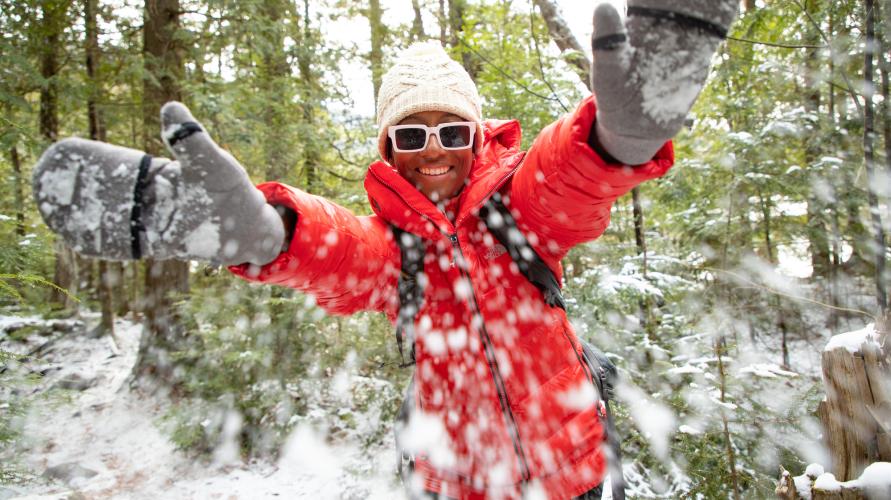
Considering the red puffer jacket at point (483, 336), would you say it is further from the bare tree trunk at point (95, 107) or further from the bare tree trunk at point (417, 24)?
the bare tree trunk at point (417, 24)

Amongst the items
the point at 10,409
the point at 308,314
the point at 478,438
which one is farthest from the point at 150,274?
the point at 478,438

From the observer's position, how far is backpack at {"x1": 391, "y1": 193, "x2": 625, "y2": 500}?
205cm

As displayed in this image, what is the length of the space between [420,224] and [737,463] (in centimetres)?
374

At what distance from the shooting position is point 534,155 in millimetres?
1773

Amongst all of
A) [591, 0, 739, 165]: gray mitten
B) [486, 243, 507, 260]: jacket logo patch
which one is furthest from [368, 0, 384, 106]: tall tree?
[591, 0, 739, 165]: gray mitten

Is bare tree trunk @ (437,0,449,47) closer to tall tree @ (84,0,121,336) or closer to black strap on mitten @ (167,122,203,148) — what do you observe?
tall tree @ (84,0,121,336)

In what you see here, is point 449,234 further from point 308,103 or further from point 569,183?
point 308,103

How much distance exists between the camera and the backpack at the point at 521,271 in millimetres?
2051

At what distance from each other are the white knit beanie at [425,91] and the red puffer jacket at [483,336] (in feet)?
1.10

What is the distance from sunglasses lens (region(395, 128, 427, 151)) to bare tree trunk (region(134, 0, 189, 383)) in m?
5.79

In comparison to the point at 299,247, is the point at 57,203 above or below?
above

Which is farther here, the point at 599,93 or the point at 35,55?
the point at 35,55

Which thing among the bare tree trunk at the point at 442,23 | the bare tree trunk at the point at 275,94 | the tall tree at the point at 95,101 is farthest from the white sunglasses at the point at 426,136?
the tall tree at the point at 95,101

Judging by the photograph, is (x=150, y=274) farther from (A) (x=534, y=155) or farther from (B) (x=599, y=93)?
(B) (x=599, y=93)
